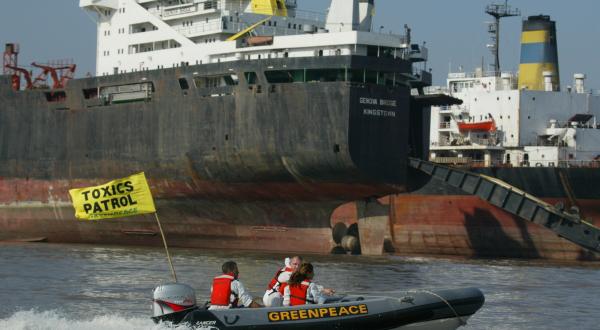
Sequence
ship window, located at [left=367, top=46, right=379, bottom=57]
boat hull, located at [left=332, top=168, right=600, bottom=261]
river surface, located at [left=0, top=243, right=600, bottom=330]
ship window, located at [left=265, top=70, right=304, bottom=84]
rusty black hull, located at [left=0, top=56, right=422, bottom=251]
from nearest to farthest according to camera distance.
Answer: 1. river surface, located at [left=0, top=243, right=600, bottom=330]
2. rusty black hull, located at [left=0, top=56, right=422, bottom=251]
3. ship window, located at [left=265, top=70, right=304, bottom=84]
4. boat hull, located at [left=332, top=168, right=600, bottom=261]
5. ship window, located at [left=367, top=46, right=379, bottom=57]

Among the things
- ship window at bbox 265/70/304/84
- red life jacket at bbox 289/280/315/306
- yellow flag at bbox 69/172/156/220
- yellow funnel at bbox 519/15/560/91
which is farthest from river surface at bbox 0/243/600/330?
yellow funnel at bbox 519/15/560/91

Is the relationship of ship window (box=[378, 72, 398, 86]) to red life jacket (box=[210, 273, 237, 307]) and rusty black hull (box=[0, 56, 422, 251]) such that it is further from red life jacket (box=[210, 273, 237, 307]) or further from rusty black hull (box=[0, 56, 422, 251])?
red life jacket (box=[210, 273, 237, 307])

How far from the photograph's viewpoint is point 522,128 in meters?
42.3

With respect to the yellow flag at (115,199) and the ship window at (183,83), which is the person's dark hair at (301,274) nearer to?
the yellow flag at (115,199)

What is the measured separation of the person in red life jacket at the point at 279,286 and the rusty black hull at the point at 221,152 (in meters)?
16.2

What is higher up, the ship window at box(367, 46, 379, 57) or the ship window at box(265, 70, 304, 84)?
the ship window at box(367, 46, 379, 57)

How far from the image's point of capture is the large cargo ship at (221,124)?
111 ft

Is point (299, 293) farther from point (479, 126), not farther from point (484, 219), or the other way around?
point (479, 126)

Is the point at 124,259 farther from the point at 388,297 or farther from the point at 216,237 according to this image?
the point at 388,297

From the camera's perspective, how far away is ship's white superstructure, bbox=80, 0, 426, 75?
3531 centimetres

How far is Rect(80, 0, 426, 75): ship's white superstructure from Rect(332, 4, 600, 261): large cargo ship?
17.0 ft

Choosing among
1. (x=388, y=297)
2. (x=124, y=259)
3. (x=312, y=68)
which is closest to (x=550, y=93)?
(x=312, y=68)

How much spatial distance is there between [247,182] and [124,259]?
534 cm

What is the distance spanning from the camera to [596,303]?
921 inches
